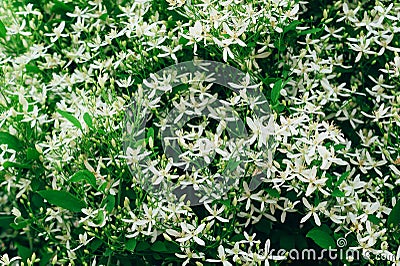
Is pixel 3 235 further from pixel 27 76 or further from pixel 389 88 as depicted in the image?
pixel 389 88

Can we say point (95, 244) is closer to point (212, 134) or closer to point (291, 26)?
point (212, 134)

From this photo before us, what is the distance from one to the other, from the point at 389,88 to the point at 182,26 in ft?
2.23

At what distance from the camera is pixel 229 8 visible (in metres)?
1.91

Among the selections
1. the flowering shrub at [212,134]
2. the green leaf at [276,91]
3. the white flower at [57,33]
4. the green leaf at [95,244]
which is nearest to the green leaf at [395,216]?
the flowering shrub at [212,134]

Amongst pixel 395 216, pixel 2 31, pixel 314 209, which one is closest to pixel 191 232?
pixel 314 209

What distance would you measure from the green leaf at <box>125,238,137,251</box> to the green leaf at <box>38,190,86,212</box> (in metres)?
0.18

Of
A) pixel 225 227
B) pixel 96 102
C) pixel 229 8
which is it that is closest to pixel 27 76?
pixel 96 102

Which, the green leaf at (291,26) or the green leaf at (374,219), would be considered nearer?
the green leaf at (374,219)

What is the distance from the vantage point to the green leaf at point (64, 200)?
183 centimetres

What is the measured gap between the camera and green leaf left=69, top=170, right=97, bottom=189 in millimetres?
1757

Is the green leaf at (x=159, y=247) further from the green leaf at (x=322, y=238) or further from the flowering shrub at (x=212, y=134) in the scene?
the green leaf at (x=322, y=238)

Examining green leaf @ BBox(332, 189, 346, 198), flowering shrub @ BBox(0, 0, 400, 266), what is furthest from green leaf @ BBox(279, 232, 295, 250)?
green leaf @ BBox(332, 189, 346, 198)

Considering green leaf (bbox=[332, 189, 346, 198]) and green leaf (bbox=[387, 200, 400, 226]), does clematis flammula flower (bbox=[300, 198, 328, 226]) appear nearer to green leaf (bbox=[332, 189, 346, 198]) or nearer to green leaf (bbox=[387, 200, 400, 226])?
green leaf (bbox=[332, 189, 346, 198])

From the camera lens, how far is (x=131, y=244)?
69.6 inches
